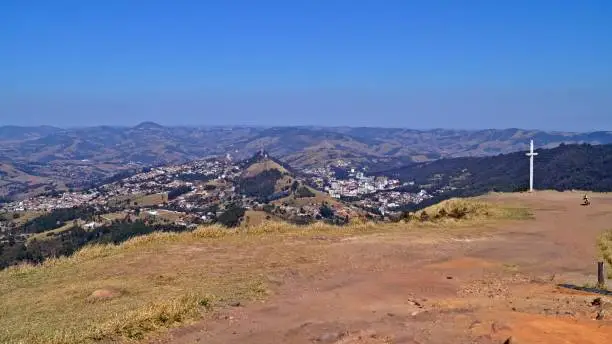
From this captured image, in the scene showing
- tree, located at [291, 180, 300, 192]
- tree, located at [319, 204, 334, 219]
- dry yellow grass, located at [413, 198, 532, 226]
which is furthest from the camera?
tree, located at [291, 180, 300, 192]

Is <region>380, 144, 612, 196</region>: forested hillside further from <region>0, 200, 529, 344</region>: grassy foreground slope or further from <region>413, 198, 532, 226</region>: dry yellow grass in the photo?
<region>0, 200, 529, 344</region>: grassy foreground slope

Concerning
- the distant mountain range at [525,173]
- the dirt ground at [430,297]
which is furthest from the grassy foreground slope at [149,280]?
the distant mountain range at [525,173]

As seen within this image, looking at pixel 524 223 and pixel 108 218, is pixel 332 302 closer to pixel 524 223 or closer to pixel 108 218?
pixel 524 223

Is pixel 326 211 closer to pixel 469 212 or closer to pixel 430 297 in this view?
pixel 469 212

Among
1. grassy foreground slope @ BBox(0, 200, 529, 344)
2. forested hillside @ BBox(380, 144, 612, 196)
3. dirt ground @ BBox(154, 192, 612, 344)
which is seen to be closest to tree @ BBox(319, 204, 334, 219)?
forested hillside @ BBox(380, 144, 612, 196)

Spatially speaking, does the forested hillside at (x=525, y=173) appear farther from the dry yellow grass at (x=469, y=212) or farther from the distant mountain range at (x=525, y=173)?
the dry yellow grass at (x=469, y=212)

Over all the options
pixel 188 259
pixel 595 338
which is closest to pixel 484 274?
pixel 595 338
